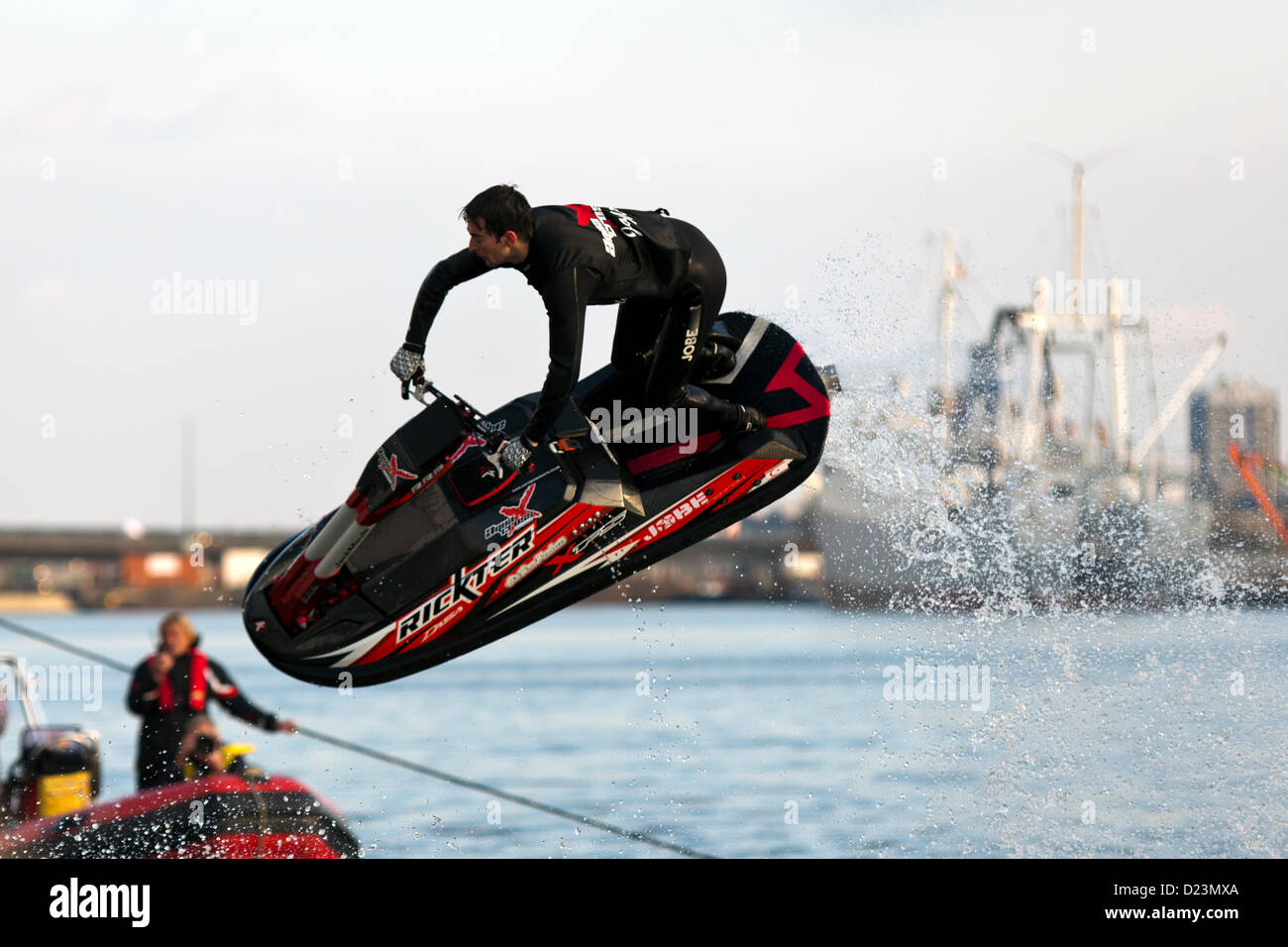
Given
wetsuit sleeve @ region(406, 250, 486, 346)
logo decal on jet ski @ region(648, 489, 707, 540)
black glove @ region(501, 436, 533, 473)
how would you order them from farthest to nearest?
1. logo decal on jet ski @ region(648, 489, 707, 540)
2. wetsuit sleeve @ region(406, 250, 486, 346)
3. black glove @ region(501, 436, 533, 473)

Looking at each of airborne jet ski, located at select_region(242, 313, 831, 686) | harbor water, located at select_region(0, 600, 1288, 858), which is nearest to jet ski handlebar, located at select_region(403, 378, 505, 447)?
airborne jet ski, located at select_region(242, 313, 831, 686)

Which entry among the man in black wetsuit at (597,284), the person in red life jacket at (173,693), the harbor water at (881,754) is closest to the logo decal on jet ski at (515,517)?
the man in black wetsuit at (597,284)

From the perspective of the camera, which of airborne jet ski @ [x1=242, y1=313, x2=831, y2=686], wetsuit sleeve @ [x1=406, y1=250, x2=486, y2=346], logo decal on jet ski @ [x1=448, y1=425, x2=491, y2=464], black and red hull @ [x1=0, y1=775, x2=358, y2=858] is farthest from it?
black and red hull @ [x1=0, y1=775, x2=358, y2=858]

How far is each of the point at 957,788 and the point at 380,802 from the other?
7.29m

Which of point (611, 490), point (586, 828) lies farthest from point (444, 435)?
point (586, 828)

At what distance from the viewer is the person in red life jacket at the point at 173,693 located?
35.7 feet

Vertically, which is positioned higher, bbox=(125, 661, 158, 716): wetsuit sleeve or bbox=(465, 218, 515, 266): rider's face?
bbox=(465, 218, 515, 266): rider's face

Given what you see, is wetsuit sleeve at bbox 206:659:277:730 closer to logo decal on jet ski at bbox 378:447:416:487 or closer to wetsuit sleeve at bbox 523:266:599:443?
logo decal on jet ski at bbox 378:447:416:487

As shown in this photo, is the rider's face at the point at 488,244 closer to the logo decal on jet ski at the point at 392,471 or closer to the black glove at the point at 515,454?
the black glove at the point at 515,454

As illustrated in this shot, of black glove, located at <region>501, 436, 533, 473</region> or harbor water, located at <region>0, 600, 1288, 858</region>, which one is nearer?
black glove, located at <region>501, 436, 533, 473</region>

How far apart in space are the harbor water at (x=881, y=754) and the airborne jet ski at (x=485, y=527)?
1444mm

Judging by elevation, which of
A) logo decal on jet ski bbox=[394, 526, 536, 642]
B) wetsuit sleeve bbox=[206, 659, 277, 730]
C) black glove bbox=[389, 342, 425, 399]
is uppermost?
black glove bbox=[389, 342, 425, 399]

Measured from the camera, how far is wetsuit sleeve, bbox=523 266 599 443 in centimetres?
709

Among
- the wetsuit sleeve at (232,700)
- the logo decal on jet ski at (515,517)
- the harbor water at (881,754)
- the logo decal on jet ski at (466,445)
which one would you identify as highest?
the logo decal on jet ski at (466,445)
